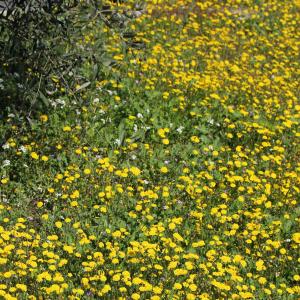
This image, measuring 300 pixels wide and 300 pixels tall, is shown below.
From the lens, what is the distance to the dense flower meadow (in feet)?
19.0

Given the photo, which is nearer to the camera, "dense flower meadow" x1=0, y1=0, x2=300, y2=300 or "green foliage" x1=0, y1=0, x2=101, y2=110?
"dense flower meadow" x1=0, y1=0, x2=300, y2=300

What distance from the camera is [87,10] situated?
7.00 metres

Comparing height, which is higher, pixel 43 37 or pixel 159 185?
pixel 43 37

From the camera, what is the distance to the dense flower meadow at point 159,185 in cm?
578

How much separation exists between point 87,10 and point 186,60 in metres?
3.50

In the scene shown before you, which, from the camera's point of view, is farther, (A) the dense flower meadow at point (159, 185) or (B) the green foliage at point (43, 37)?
(B) the green foliage at point (43, 37)

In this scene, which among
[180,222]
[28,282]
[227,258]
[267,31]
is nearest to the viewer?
[28,282]

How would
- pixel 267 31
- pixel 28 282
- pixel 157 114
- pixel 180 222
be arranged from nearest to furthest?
1. pixel 28 282
2. pixel 180 222
3. pixel 157 114
4. pixel 267 31

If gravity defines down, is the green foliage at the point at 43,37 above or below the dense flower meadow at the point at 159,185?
above

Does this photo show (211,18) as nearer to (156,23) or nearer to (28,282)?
(156,23)

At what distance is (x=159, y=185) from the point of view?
7.23 metres

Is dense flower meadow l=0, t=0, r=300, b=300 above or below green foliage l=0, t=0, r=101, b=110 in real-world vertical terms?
below

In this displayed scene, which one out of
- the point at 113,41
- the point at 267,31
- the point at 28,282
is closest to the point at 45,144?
the point at 28,282

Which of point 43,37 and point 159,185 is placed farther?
point 159,185
